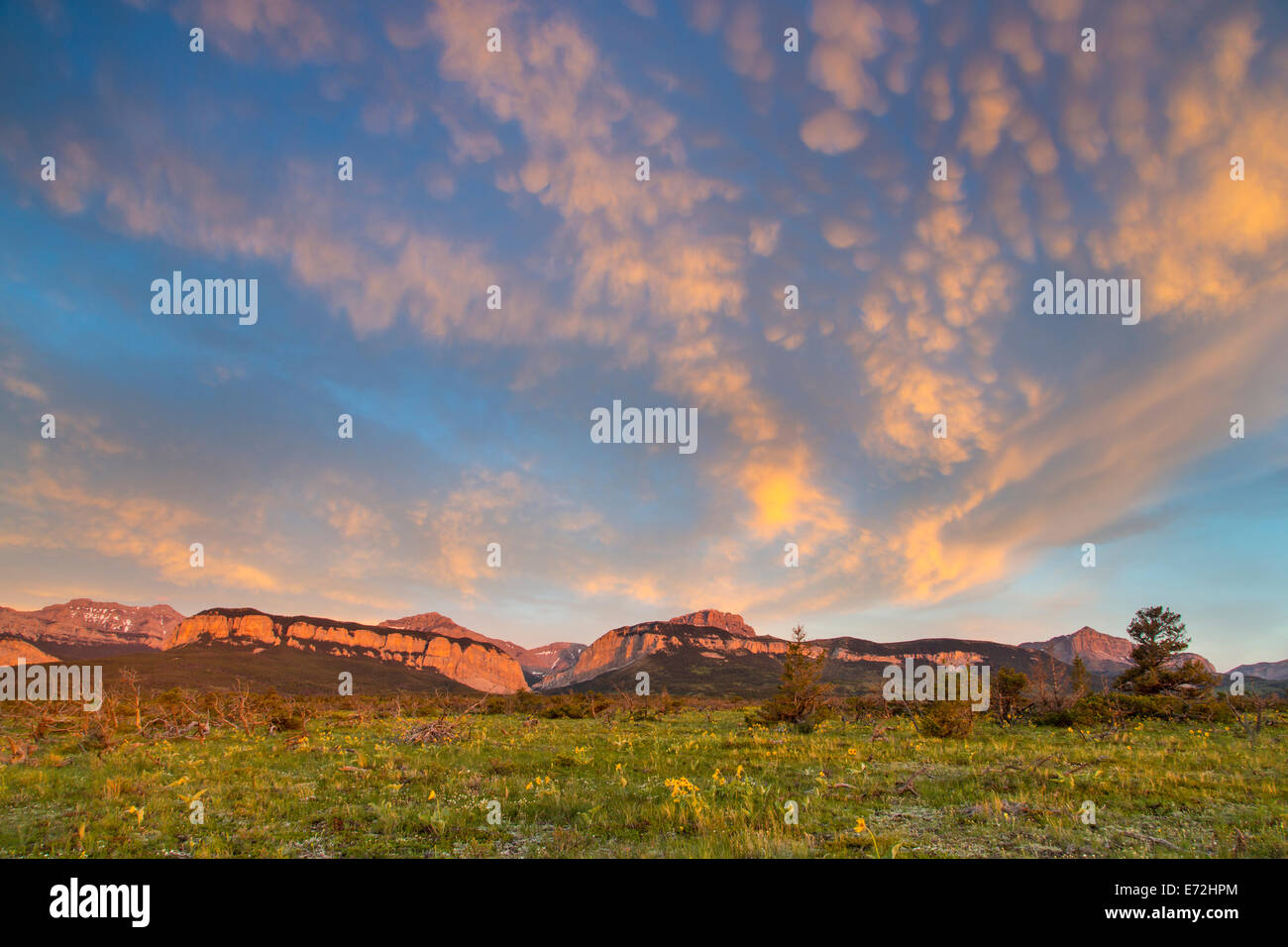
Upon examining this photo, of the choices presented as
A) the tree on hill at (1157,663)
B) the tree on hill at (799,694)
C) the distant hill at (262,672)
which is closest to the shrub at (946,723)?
the tree on hill at (799,694)

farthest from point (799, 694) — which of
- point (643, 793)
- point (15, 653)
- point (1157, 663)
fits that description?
point (15, 653)


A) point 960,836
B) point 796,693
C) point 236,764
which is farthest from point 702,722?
point 960,836

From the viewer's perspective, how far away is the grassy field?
8.20 meters

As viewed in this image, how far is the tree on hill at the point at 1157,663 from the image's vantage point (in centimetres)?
3616

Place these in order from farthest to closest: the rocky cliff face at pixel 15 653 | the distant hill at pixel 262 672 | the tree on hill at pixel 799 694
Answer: the rocky cliff face at pixel 15 653, the distant hill at pixel 262 672, the tree on hill at pixel 799 694

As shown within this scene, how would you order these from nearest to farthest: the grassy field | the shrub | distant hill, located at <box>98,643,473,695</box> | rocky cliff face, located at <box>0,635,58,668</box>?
the grassy field
the shrub
distant hill, located at <box>98,643,473,695</box>
rocky cliff face, located at <box>0,635,58,668</box>

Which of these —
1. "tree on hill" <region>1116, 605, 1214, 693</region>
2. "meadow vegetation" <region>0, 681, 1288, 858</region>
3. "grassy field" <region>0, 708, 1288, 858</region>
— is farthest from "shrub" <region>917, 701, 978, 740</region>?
"tree on hill" <region>1116, 605, 1214, 693</region>

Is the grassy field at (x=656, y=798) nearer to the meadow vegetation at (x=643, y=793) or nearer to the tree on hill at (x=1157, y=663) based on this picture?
the meadow vegetation at (x=643, y=793)

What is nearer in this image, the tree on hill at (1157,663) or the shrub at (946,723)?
the shrub at (946,723)

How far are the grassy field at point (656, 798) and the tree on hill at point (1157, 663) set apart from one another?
Answer: 22.1m

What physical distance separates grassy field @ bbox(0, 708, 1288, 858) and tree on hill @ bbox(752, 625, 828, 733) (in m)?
7.55

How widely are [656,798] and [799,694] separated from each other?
18.6 metres

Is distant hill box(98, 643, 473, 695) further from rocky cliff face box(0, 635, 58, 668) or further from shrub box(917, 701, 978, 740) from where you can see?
shrub box(917, 701, 978, 740)

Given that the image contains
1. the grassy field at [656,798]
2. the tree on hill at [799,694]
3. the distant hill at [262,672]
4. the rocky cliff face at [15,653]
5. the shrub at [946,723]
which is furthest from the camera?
the rocky cliff face at [15,653]
